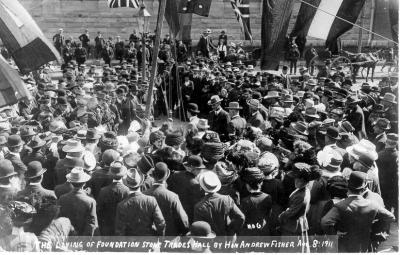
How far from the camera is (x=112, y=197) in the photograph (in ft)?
17.1

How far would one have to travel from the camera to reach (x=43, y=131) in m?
8.09

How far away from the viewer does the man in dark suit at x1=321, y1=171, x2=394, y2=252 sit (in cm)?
456

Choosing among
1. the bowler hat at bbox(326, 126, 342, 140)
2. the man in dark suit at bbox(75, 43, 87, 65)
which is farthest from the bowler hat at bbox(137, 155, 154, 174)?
the man in dark suit at bbox(75, 43, 87, 65)

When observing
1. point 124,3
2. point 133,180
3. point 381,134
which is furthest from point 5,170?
point 124,3

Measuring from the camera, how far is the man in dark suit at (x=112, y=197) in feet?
17.1

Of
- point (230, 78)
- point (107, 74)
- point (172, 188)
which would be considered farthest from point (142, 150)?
point (107, 74)

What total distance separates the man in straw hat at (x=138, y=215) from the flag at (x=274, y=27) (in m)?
3.27

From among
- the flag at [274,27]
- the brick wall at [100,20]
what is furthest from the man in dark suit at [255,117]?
the brick wall at [100,20]

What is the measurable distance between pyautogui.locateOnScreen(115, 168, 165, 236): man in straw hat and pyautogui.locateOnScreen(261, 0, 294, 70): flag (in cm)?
327

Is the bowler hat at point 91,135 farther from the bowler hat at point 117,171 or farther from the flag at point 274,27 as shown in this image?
the flag at point 274,27

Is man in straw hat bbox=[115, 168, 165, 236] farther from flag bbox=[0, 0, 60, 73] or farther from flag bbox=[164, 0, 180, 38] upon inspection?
flag bbox=[164, 0, 180, 38]

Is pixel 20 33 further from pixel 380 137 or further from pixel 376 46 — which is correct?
pixel 376 46

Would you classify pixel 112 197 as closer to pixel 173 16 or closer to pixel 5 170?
pixel 5 170

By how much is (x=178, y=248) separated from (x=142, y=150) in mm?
2595
